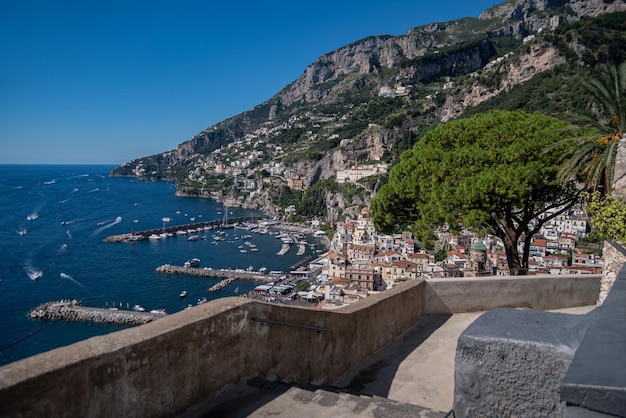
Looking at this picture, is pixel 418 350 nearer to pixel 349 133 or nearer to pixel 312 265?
pixel 312 265

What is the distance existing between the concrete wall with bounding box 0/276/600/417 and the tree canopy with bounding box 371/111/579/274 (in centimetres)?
386

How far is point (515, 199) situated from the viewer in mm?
8422

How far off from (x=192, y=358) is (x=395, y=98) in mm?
127389

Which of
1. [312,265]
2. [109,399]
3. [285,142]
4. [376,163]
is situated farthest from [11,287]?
[285,142]

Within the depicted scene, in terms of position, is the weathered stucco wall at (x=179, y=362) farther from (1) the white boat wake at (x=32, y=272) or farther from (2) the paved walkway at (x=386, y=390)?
(1) the white boat wake at (x=32, y=272)

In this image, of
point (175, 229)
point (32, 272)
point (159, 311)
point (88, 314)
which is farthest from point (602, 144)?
point (175, 229)

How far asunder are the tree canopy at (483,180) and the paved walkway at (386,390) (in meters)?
2.52

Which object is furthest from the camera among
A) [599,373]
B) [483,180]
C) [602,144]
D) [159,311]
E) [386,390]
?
[159,311]

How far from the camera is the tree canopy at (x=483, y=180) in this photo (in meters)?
8.43

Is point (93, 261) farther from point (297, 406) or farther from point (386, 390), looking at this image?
point (297, 406)

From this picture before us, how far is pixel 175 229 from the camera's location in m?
74.6

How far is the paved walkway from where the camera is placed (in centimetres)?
288

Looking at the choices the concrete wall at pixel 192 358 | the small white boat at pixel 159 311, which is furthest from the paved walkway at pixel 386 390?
the small white boat at pixel 159 311

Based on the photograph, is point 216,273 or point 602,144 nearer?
point 602,144
